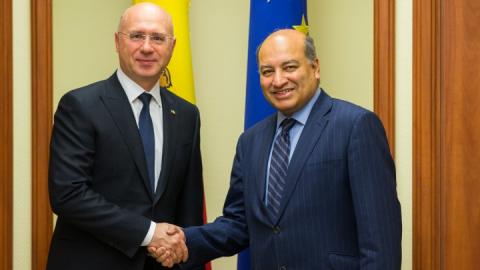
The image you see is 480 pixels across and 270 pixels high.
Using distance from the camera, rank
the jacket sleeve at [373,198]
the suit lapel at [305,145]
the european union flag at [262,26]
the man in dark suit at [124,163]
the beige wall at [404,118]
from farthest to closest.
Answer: the european union flag at [262,26] → the beige wall at [404,118] → the man in dark suit at [124,163] → the suit lapel at [305,145] → the jacket sleeve at [373,198]

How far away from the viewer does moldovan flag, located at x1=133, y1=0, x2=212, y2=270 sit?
3287 mm

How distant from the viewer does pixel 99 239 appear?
242cm

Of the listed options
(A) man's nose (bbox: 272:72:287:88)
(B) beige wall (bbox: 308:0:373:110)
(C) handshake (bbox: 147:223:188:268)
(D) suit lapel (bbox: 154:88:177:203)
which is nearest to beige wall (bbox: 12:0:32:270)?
(D) suit lapel (bbox: 154:88:177:203)

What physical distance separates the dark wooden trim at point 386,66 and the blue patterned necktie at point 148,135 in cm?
103

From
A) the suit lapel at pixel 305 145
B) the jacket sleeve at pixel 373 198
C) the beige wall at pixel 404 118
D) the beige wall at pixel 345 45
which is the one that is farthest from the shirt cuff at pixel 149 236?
the beige wall at pixel 345 45

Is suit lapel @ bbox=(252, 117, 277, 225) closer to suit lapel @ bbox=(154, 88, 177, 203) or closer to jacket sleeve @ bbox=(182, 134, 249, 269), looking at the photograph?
jacket sleeve @ bbox=(182, 134, 249, 269)

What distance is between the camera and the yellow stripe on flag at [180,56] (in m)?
3.29

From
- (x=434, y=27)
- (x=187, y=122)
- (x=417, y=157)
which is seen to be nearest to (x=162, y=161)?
(x=187, y=122)

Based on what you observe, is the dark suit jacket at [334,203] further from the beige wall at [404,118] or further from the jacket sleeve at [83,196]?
the beige wall at [404,118]

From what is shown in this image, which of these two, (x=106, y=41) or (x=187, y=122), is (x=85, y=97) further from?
(x=106, y=41)

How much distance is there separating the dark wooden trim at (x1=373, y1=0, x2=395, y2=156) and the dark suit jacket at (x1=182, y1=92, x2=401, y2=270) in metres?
0.72

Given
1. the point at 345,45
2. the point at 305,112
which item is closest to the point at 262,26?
the point at 345,45

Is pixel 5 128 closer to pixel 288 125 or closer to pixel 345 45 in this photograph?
pixel 288 125

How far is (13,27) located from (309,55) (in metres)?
1.45
